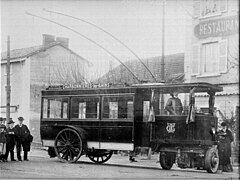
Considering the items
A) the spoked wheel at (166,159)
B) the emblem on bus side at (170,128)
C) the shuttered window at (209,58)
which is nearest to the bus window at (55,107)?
the spoked wheel at (166,159)

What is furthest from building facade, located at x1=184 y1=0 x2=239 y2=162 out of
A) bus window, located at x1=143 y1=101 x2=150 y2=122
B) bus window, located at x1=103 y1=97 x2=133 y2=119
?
bus window, located at x1=103 y1=97 x2=133 y2=119

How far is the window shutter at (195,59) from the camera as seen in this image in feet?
60.1

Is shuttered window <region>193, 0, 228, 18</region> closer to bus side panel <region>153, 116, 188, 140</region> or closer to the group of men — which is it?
bus side panel <region>153, 116, 188, 140</region>

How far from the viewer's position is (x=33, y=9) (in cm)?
1262

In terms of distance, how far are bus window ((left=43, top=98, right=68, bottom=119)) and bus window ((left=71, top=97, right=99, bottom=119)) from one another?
270 mm

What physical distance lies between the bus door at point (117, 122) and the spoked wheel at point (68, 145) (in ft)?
2.22

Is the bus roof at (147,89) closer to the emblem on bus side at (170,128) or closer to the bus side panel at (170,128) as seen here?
the bus side panel at (170,128)

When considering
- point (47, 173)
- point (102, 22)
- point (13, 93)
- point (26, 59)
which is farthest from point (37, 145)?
point (47, 173)

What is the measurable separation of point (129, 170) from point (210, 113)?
2.24m

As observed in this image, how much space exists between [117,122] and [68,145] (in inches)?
57.8

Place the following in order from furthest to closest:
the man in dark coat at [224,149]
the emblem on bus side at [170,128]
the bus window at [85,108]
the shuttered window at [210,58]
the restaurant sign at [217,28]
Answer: the shuttered window at [210,58] → the restaurant sign at [217,28] → the bus window at [85,108] → the man in dark coat at [224,149] → the emblem on bus side at [170,128]

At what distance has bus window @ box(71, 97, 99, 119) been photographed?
43.1 feet

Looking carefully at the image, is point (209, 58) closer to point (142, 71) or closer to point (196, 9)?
point (196, 9)

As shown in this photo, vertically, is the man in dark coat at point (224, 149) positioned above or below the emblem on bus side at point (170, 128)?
below
